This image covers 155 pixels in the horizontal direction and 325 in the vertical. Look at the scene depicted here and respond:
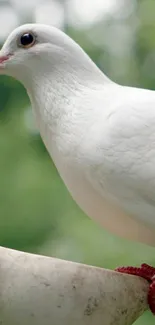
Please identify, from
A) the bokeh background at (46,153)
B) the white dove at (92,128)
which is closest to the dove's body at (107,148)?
the white dove at (92,128)

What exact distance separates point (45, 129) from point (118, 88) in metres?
0.11

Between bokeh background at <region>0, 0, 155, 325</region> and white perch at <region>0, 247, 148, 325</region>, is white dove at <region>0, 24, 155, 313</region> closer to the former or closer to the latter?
white perch at <region>0, 247, 148, 325</region>

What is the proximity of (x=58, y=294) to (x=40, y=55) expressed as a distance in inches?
→ 11.7

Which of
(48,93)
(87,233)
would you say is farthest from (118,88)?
(87,233)

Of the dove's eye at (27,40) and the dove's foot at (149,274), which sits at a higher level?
the dove's eye at (27,40)

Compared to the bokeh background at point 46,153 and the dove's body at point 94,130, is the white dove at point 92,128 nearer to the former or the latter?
the dove's body at point 94,130

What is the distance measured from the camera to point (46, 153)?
1927 millimetres

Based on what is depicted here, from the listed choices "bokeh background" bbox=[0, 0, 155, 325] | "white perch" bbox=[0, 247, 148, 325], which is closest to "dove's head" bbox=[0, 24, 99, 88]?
"white perch" bbox=[0, 247, 148, 325]

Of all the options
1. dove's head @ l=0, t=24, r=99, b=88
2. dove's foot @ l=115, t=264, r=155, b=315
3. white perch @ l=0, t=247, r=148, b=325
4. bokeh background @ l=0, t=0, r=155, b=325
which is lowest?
bokeh background @ l=0, t=0, r=155, b=325

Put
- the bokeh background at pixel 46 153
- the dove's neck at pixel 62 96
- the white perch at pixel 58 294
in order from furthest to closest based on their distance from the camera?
the bokeh background at pixel 46 153 → the dove's neck at pixel 62 96 → the white perch at pixel 58 294

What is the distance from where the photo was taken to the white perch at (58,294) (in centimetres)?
69

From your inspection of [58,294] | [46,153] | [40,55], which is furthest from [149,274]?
[46,153]

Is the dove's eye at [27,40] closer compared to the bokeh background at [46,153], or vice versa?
the dove's eye at [27,40]

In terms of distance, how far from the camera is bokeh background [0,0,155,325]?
1.78 meters
